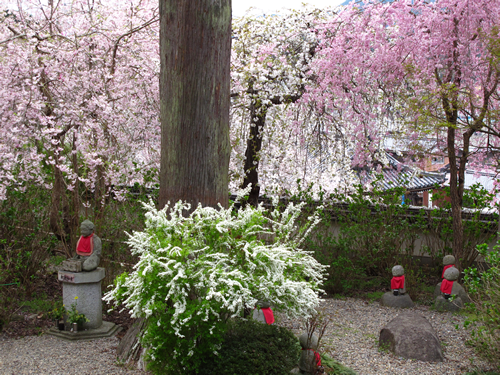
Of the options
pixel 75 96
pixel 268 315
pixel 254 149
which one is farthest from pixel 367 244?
pixel 75 96

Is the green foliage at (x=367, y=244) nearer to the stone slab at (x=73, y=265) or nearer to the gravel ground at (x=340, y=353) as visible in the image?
the gravel ground at (x=340, y=353)

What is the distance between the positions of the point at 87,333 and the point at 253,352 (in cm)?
280

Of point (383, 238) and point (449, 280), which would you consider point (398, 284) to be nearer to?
point (449, 280)

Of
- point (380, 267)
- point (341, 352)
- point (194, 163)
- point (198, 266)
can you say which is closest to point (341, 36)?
point (380, 267)

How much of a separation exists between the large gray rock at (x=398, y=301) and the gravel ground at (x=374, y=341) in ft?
0.30

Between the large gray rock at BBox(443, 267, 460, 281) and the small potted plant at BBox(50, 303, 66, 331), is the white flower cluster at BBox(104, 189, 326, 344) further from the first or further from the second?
the large gray rock at BBox(443, 267, 460, 281)

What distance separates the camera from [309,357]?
10.8 feet

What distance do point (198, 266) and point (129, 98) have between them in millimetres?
4633

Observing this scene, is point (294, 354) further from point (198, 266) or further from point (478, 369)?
point (478, 369)

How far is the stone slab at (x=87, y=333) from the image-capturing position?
4879 mm

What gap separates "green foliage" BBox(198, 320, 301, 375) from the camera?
2.85 m

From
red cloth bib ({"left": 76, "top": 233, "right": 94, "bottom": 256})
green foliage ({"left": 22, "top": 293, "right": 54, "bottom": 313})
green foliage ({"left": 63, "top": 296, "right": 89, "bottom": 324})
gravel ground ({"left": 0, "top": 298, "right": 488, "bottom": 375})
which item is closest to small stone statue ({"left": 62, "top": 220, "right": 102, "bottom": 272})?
red cloth bib ({"left": 76, "top": 233, "right": 94, "bottom": 256})

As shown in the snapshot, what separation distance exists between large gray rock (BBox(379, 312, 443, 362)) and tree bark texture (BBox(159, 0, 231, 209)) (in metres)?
2.31

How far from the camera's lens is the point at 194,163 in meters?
3.63
